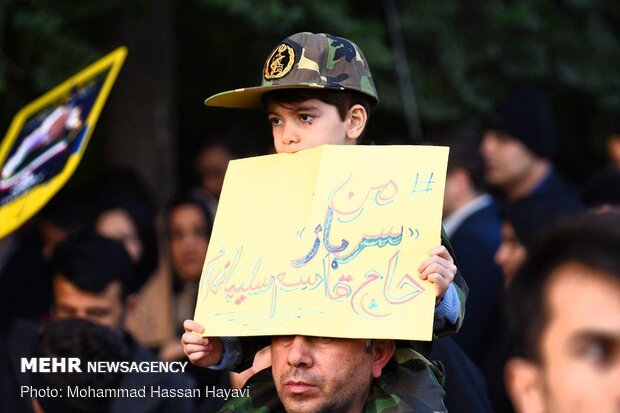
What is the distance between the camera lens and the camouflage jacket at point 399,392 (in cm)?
365

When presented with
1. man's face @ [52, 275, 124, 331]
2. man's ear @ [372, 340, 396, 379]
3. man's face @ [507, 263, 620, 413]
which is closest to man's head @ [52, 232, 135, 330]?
man's face @ [52, 275, 124, 331]

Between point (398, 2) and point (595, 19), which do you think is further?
point (595, 19)

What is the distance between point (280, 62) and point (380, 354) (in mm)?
885

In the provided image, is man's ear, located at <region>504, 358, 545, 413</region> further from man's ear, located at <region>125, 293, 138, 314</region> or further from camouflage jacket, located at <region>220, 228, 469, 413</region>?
man's ear, located at <region>125, 293, 138, 314</region>

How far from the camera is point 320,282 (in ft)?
11.8

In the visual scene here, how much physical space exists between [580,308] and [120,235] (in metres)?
5.52

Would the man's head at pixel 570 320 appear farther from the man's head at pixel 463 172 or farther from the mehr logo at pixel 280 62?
the man's head at pixel 463 172

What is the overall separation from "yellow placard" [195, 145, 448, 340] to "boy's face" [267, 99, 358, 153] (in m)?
0.05

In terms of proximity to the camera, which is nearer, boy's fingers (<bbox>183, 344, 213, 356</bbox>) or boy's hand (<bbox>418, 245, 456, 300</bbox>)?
boy's hand (<bbox>418, 245, 456, 300</bbox>)

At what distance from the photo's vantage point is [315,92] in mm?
3844

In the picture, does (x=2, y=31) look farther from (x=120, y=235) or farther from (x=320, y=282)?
(x=320, y=282)

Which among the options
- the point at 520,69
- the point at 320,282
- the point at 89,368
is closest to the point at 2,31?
the point at 89,368

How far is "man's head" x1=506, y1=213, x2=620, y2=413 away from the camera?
211 centimetres

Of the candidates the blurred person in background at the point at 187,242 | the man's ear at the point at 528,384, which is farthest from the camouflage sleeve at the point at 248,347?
the blurred person in background at the point at 187,242
